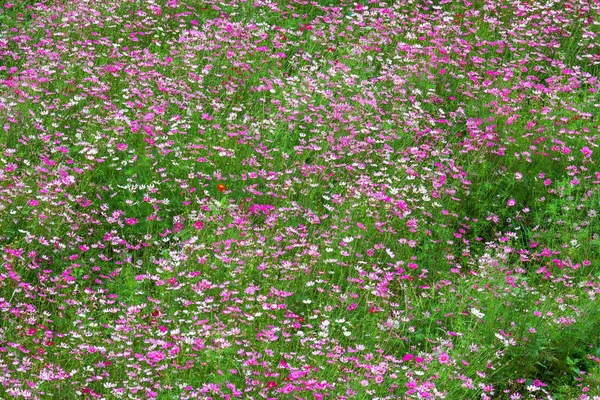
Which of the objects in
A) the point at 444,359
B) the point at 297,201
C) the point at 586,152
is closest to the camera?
the point at 444,359

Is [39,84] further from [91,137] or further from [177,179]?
[177,179]

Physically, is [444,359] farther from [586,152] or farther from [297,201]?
[586,152]

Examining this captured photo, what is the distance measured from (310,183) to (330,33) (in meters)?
2.64

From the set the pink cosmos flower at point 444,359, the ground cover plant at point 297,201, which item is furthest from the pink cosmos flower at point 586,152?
the pink cosmos flower at point 444,359

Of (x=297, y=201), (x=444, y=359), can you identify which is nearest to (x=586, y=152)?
(x=297, y=201)

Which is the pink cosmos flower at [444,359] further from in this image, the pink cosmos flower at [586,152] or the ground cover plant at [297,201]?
the pink cosmos flower at [586,152]

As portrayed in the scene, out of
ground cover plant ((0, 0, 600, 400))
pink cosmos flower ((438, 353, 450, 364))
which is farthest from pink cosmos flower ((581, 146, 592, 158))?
pink cosmos flower ((438, 353, 450, 364))

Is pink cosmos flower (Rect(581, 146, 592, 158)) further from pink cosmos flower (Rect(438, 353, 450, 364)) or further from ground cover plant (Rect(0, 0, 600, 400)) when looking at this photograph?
pink cosmos flower (Rect(438, 353, 450, 364))

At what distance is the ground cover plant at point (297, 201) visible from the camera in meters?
4.71

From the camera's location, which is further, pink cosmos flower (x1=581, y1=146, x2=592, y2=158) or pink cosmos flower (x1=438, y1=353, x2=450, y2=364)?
pink cosmos flower (x1=581, y1=146, x2=592, y2=158)

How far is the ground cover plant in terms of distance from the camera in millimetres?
4711

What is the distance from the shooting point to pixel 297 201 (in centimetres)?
619

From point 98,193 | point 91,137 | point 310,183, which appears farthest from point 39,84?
point 310,183

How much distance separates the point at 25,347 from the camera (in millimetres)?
4672
